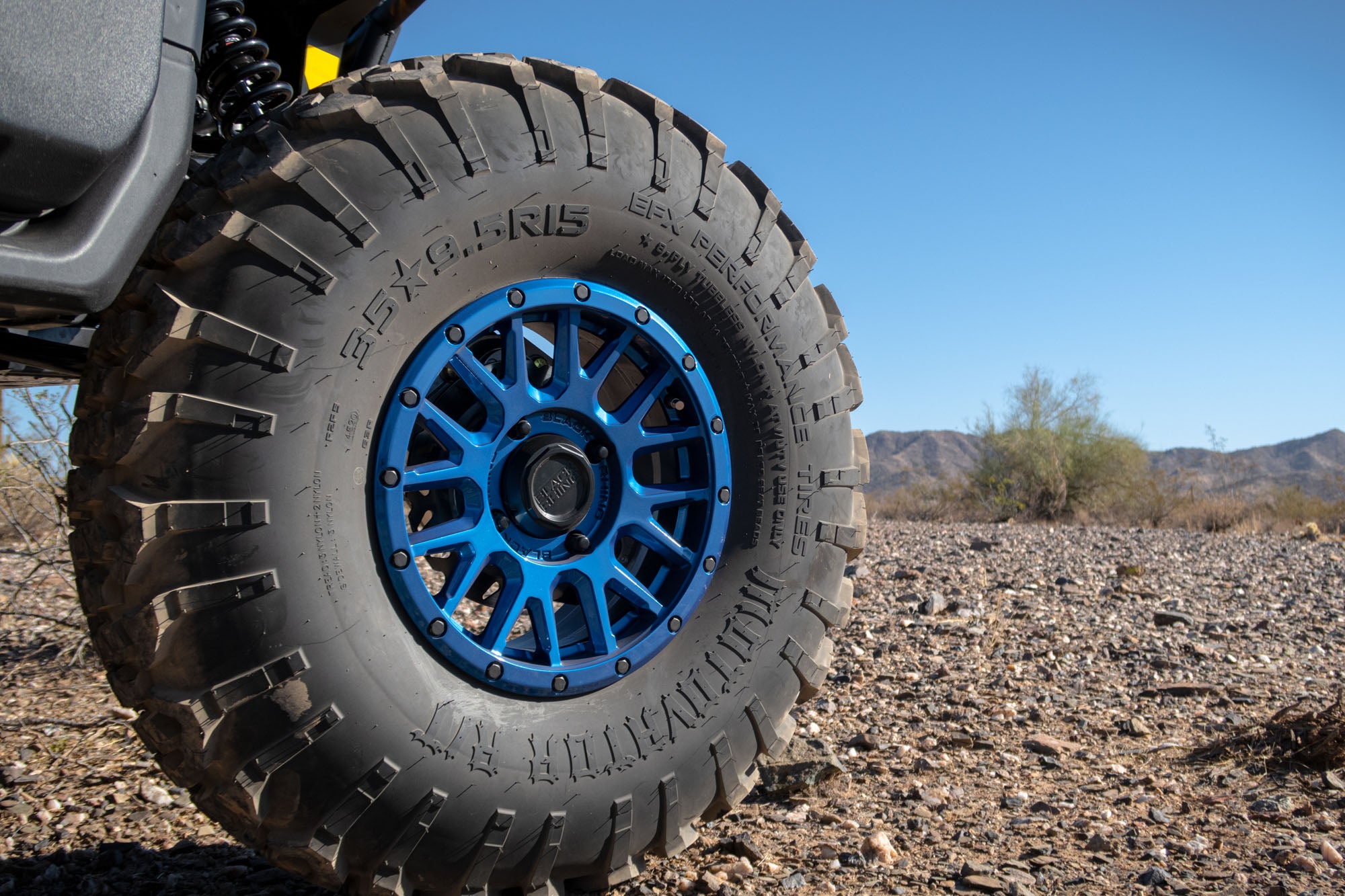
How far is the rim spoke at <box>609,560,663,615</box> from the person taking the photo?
77.7 inches

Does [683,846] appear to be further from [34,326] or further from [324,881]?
[34,326]

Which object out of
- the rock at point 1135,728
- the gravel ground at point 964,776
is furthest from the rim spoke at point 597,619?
the rock at point 1135,728

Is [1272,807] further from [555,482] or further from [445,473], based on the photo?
[445,473]

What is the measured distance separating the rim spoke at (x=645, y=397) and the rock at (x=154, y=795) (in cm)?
183

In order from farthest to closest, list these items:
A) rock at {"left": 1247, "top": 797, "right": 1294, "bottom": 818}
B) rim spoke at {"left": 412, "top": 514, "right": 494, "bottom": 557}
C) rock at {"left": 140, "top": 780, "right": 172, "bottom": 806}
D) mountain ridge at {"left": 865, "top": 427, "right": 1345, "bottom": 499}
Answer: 1. mountain ridge at {"left": 865, "top": 427, "right": 1345, "bottom": 499}
2. rock at {"left": 140, "top": 780, "right": 172, "bottom": 806}
3. rock at {"left": 1247, "top": 797, "right": 1294, "bottom": 818}
4. rim spoke at {"left": 412, "top": 514, "right": 494, "bottom": 557}

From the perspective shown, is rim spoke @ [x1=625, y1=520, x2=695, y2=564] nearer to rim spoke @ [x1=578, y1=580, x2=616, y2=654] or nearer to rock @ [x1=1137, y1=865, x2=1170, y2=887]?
Answer: rim spoke @ [x1=578, y1=580, x2=616, y2=654]

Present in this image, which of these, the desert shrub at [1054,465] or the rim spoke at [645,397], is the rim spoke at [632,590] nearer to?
the rim spoke at [645,397]

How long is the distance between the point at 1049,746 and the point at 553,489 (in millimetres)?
2136

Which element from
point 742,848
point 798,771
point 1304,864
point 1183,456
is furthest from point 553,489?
point 1183,456

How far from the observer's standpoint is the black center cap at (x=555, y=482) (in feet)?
6.16

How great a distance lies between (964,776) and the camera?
115 inches

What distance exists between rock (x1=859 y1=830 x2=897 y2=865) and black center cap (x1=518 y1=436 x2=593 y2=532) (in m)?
1.13

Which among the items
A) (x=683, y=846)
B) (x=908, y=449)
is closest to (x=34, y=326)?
(x=683, y=846)

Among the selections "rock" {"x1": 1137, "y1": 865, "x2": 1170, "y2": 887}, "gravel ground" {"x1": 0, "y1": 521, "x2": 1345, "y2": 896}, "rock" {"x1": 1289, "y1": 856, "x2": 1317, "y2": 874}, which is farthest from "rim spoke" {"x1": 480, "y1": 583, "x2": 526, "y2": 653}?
"rock" {"x1": 1289, "y1": 856, "x2": 1317, "y2": 874}
